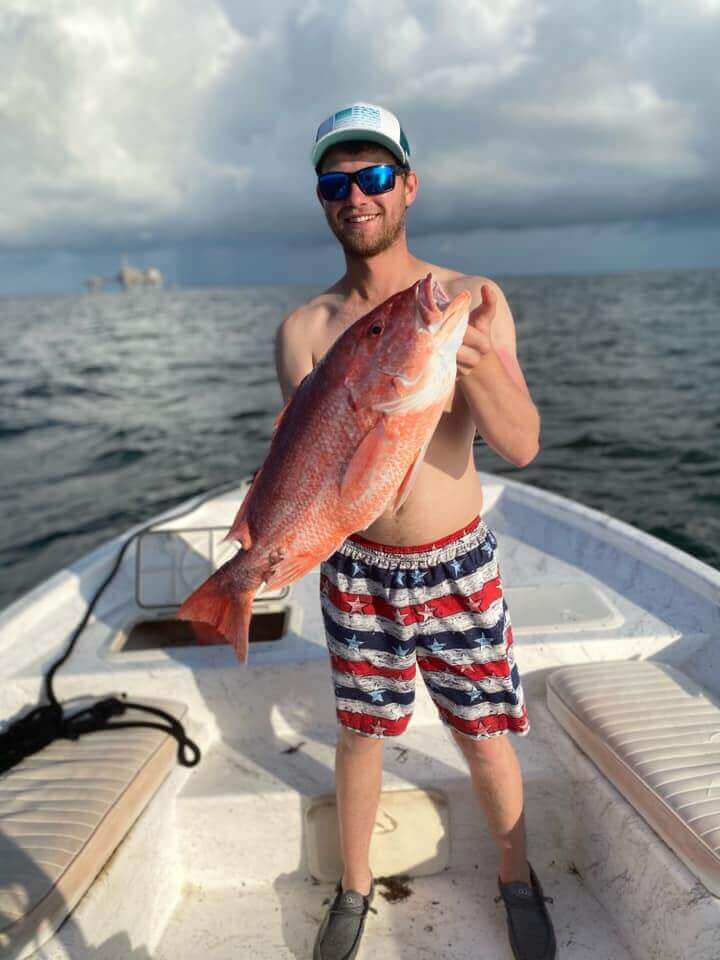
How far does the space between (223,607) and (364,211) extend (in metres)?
1.38

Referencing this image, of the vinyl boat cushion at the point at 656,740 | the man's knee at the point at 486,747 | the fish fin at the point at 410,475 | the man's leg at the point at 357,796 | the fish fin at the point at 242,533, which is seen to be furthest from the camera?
the man's leg at the point at 357,796

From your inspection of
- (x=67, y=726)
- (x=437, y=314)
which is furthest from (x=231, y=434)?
(x=437, y=314)

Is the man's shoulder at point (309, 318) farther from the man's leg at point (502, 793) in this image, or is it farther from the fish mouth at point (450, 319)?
the man's leg at point (502, 793)

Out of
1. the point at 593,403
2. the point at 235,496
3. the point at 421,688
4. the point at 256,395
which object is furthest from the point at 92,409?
the point at 421,688

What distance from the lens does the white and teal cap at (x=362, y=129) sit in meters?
2.18

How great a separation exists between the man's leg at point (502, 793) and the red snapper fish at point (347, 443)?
104 cm

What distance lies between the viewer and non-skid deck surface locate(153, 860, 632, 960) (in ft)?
8.43

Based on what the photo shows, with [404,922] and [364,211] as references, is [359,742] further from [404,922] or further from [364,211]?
[364,211]

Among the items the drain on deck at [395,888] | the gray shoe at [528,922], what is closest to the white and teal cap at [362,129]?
the gray shoe at [528,922]

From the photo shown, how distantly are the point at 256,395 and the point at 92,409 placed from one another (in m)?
4.76

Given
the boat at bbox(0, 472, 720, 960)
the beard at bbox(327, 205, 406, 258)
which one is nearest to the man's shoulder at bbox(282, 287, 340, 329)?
the beard at bbox(327, 205, 406, 258)

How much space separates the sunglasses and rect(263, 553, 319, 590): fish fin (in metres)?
1.23

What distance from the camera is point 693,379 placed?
18.6 meters

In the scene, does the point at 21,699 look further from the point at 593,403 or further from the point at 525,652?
the point at 593,403
